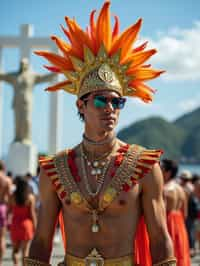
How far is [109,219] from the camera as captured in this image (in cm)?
332

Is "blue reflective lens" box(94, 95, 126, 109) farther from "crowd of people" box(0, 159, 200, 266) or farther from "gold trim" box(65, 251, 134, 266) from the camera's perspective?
"crowd of people" box(0, 159, 200, 266)

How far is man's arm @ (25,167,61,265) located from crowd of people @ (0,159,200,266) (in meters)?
2.76

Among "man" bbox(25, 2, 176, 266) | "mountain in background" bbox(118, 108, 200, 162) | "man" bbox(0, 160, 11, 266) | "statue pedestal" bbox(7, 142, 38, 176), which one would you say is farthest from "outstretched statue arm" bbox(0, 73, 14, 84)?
"mountain in background" bbox(118, 108, 200, 162)

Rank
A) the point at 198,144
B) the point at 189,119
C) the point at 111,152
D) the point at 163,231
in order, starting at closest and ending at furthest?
1. the point at 163,231
2. the point at 111,152
3. the point at 198,144
4. the point at 189,119

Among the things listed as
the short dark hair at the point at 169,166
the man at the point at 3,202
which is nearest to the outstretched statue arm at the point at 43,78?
the man at the point at 3,202

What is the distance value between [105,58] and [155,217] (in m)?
0.97

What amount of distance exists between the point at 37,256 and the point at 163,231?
2.34ft

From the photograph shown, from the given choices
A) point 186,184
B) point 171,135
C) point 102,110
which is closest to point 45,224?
point 102,110

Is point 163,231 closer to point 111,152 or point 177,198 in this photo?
point 111,152

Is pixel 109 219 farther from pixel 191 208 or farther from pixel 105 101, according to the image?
pixel 191 208

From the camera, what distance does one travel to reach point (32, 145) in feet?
56.1

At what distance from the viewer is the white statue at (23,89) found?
644 inches

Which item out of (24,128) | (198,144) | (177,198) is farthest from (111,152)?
(198,144)

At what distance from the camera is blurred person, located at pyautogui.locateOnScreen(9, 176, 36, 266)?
838 cm
